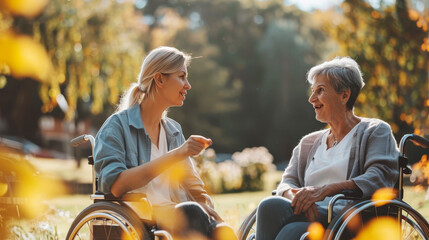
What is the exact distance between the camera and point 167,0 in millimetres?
33438

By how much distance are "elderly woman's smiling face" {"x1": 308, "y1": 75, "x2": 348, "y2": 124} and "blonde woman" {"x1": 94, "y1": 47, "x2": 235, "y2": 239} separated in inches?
23.0

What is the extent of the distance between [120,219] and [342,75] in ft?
3.79

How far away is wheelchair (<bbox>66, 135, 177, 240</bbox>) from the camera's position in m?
2.06

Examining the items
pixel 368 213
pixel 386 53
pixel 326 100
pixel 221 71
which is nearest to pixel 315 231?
pixel 368 213

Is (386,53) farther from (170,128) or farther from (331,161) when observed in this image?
(170,128)

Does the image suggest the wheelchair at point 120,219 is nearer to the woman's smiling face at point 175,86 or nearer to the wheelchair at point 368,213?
the woman's smiling face at point 175,86

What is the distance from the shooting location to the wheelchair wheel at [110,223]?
2051 millimetres

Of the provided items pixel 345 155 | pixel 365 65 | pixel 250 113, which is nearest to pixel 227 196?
pixel 365 65

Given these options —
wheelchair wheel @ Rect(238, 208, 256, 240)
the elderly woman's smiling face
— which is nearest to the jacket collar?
wheelchair wheel @ Rect(238, 208, 256, 240)

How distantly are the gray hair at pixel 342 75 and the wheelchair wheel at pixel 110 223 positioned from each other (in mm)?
1054

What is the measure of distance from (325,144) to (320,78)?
33cm

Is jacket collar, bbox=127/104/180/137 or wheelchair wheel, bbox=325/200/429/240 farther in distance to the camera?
jacket collar, bbox=127/104/180/137

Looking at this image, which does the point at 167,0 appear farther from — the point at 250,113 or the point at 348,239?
the point at 348,239

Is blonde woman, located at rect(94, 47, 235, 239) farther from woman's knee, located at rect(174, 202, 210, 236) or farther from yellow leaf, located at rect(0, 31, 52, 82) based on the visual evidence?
yellow leaf, located at rect(0, 31, 52, 82)
